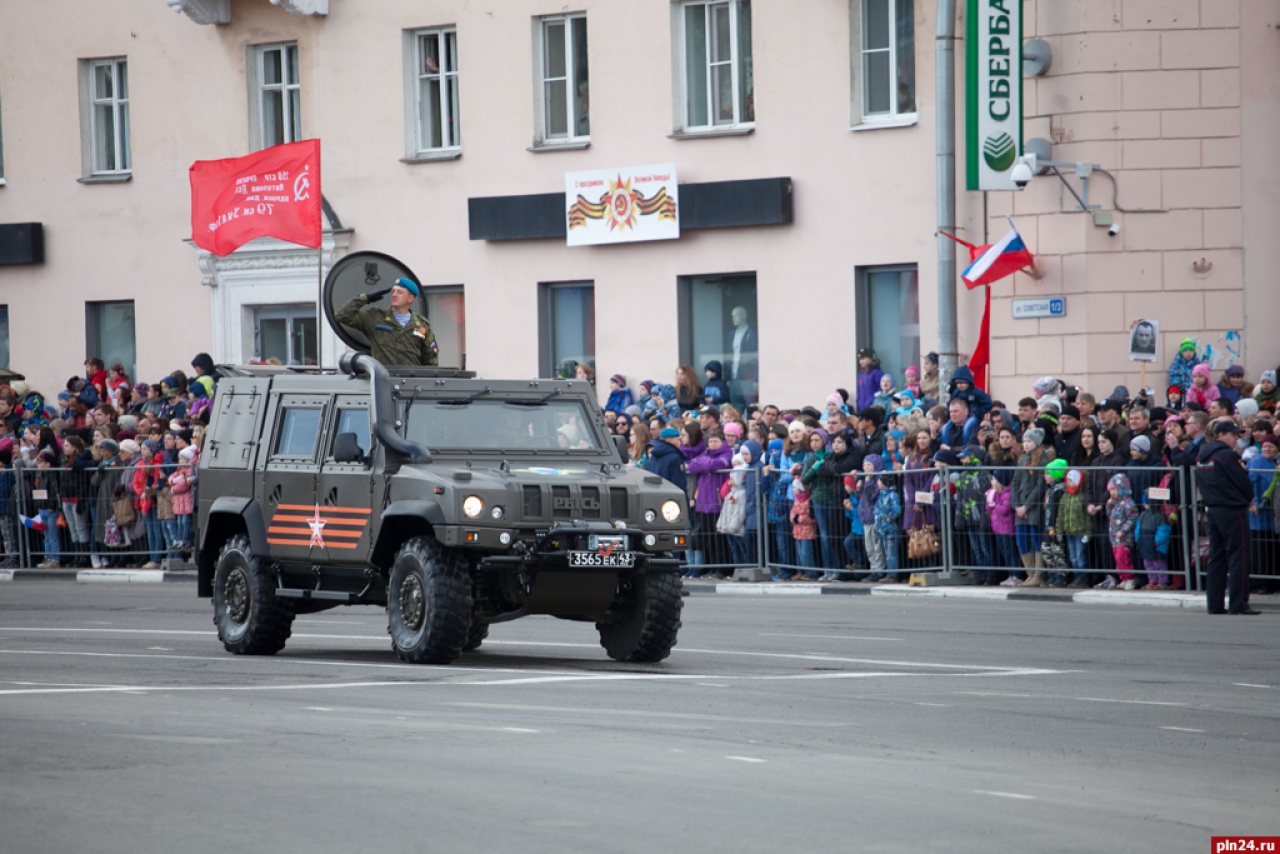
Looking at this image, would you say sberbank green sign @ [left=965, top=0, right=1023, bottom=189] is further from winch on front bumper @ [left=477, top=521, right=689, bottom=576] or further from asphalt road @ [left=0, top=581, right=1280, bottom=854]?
winch on front bumper @ [left=477, top=521, right=689, bottom=576]

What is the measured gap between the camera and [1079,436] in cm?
2125

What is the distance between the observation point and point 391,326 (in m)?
16.4

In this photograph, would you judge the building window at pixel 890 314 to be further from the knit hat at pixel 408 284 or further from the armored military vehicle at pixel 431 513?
the armored military vehicle at pixel 431 513

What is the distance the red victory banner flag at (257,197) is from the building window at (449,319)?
3132 millimetres

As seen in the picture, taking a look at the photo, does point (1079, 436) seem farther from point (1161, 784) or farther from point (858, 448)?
point (1161, 784)

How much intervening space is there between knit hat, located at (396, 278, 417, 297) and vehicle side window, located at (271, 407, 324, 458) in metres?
1.42

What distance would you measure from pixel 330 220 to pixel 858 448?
39.0 feet

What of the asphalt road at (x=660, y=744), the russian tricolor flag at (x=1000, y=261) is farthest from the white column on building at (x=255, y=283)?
the asphalt road at (x=660, y=744)

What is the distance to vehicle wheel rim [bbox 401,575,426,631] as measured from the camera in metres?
14.3

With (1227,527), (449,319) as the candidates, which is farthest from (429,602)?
(449,319)

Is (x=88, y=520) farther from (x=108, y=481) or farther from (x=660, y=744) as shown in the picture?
(x=660, y=744)

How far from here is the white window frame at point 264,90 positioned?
32250mm

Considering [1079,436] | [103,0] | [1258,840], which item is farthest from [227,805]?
[103,0]

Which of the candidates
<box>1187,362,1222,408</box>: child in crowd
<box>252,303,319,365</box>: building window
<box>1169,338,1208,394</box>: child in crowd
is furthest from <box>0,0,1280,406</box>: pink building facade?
<box>1187,362,1222,408</box>: child in crowd
